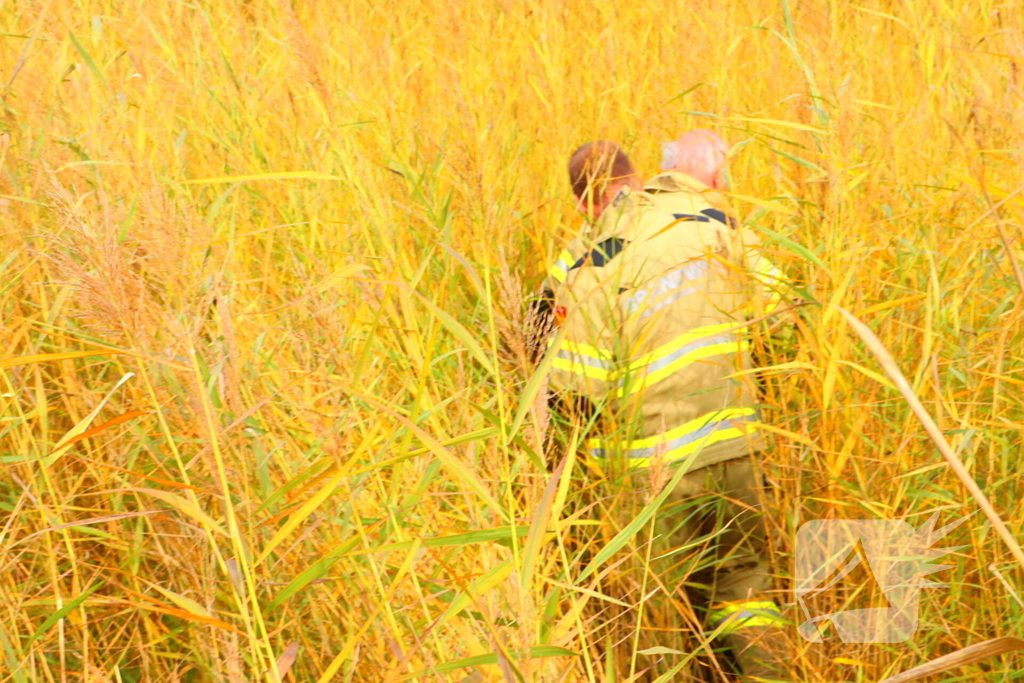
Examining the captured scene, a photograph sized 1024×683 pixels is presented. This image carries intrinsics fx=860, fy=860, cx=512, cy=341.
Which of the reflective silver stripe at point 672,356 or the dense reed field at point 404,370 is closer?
the dense reed field at point 404,370

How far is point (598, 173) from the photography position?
8.21ft

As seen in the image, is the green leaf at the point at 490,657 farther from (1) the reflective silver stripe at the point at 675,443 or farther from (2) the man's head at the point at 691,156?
(2) the man's head at the point at 691,156

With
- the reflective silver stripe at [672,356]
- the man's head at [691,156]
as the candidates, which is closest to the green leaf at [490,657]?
the reflective silver stripe at [672,356]

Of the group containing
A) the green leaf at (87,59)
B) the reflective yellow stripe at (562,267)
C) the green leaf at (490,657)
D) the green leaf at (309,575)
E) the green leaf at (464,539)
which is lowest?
the reflective yellow stripe at (562,267)

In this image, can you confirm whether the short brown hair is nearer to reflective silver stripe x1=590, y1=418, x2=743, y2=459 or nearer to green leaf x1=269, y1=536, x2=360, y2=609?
reflective silver stripe x1=590, y1=418, x2=743, y2=459

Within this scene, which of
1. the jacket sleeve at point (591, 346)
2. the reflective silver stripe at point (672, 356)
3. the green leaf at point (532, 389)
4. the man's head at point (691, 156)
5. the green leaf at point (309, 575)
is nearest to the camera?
the green leaf at point (532, 389)

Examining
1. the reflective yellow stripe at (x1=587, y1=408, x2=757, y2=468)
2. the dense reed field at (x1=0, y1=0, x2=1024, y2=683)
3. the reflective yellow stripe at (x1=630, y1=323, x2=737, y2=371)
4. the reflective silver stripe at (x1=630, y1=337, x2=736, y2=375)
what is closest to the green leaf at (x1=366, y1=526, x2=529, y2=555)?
the dense reed field at (x1=0, y1=0, x2=1024, y2=683)

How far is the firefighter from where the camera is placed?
214 centimetres

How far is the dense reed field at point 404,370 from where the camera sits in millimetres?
1104

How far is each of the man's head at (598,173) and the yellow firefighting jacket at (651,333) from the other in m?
0.09

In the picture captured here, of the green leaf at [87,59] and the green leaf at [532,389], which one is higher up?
the green leaf at [87,59]

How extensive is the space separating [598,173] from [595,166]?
14 cm

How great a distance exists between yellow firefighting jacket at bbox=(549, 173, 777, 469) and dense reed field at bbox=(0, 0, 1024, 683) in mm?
156

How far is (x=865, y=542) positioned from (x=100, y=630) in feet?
4.70
